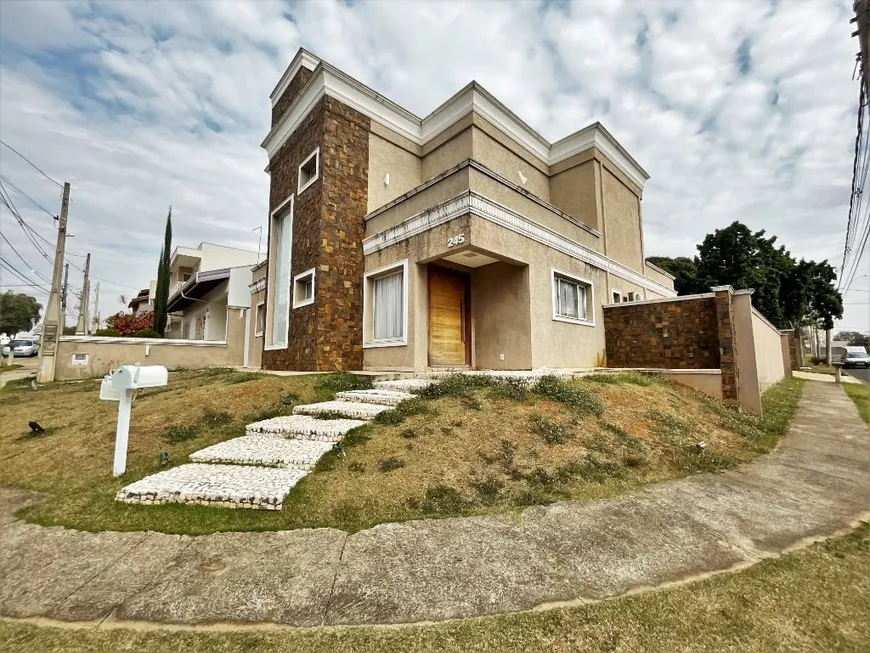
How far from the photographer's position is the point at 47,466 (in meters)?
4.29

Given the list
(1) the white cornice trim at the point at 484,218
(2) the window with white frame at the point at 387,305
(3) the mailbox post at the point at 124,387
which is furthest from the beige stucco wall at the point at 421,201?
(3) the mailbox post at the point at 124,387

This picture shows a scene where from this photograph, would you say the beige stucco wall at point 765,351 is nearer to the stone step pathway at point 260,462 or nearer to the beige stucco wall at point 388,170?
the beige stucco wall at point 388,170

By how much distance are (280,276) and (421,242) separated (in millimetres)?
5665

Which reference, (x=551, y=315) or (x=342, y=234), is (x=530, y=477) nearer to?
(x=551, y=315)

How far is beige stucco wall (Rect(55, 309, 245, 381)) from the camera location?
13.4m

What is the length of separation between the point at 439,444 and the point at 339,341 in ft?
18.4

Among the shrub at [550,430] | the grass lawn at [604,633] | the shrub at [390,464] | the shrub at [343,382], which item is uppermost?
the shrub at [343,382]

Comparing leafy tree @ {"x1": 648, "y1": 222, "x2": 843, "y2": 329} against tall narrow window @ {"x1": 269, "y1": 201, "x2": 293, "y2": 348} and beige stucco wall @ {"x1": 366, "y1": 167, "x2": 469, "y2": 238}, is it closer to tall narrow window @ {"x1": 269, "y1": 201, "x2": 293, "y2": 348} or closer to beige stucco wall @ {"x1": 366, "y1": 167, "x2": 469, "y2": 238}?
beige stucco wall @ {"x1": 366, "y1": 167, "x2": 469, "y2": 238}

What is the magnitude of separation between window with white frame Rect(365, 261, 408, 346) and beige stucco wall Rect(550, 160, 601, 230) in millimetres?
6997

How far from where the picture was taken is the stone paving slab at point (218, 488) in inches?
123

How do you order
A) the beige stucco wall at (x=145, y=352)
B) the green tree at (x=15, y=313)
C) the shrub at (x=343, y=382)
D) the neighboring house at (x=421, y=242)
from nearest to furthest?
1. the shrub at (x=343, y=382)
2. the neighboring house at (x=421, y=242)
3. the beige stucco wall at (x=145, y=352)
4. the green tree at (x=15, y=313)

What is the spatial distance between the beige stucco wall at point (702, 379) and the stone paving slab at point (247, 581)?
8529 millimetres

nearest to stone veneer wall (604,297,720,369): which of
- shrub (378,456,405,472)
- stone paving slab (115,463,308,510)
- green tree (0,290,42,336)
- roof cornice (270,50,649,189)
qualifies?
roof cornice (270,50,649,189)

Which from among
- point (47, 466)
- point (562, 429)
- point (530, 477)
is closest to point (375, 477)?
point (530, 477)
